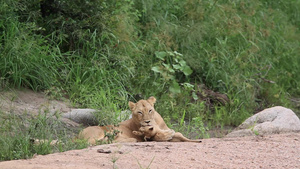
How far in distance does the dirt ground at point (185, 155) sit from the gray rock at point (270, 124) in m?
0.45

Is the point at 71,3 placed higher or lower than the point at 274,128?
higher

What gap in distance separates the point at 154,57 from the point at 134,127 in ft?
10.6

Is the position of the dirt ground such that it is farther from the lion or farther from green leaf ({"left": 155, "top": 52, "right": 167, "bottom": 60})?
green leaf ({"left": 155, "top": 52, "right": 167, "bottom": 60})

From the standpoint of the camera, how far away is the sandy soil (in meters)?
4.14

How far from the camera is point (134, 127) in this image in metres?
5.96

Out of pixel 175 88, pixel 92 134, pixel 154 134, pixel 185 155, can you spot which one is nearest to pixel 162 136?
pixel 154 134

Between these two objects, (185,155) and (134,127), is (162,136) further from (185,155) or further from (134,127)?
(185,155)

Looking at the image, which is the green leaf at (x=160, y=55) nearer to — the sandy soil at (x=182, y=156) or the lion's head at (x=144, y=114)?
the lion's head at (x=144, y=114)

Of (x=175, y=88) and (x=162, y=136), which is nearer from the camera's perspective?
(x=162, y=136)

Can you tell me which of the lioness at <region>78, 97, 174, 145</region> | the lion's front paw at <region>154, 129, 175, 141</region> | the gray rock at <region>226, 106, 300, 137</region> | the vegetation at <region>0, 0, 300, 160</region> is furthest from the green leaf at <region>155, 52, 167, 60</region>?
the lion's front paw at <region>154, 129, 175, 141</region>

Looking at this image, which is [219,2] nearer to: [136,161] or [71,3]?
[71,3]

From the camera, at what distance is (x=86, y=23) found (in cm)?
798

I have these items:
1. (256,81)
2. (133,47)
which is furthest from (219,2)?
(133,47)

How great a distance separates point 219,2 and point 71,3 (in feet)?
13.2
